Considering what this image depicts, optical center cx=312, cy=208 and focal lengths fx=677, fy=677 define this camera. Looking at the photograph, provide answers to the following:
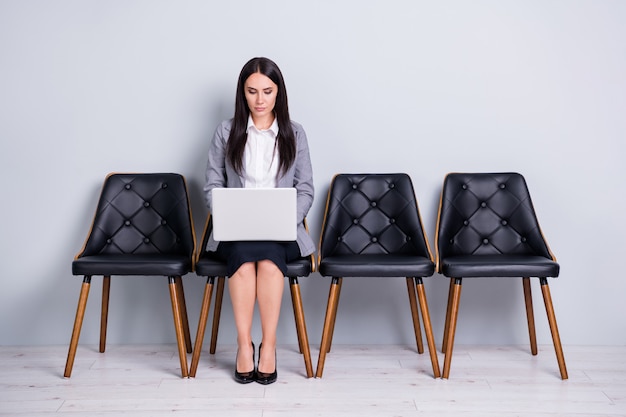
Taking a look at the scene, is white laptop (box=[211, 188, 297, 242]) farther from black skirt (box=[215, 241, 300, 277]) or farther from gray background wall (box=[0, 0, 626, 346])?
gray background wall (box=[0, 0, 626, 346])

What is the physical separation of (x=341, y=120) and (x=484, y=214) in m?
0.71

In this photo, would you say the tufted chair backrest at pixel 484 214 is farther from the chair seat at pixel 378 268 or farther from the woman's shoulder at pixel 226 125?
the woman's shoulder at pixel 226 125

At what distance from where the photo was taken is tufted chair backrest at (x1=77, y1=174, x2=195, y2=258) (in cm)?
274

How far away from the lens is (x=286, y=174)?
2555 mm

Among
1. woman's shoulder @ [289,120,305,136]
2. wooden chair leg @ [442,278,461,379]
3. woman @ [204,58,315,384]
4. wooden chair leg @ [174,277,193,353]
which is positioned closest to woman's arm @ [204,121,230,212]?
woman @ [204,58,315,384]

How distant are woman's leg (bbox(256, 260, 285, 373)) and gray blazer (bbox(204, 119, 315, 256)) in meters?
0.22

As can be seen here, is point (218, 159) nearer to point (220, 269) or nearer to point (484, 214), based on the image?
point (220, 269)

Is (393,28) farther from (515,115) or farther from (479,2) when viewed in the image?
(515,115)

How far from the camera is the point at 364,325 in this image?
114 inches

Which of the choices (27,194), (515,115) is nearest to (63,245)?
(27,194)

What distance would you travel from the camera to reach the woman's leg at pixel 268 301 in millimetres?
2369

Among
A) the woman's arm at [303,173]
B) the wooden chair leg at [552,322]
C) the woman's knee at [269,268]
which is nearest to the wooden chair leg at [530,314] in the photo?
the wooden chair leg at [552,322]

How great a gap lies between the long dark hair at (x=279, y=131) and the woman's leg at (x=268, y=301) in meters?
0.40

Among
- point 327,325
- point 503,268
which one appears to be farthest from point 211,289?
point 503,268
